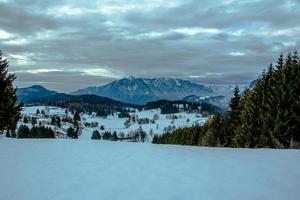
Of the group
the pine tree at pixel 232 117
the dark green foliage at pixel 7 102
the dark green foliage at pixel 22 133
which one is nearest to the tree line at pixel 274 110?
the pine tree at pixel 232 117

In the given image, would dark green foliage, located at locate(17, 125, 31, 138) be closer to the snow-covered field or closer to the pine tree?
the pine tree

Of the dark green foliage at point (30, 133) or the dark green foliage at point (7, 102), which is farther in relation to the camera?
the dark green foliage at point (30, 133)

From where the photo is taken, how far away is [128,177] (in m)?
11.8

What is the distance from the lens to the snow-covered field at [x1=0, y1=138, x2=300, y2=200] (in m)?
9.74

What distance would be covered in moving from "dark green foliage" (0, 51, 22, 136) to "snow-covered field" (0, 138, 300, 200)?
2450 centimetres

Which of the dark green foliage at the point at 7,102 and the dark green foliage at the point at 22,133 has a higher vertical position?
the dark green foliage at the point at 7,102

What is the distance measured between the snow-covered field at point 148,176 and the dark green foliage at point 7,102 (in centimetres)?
2450

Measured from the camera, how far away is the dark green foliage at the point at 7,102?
40.1m

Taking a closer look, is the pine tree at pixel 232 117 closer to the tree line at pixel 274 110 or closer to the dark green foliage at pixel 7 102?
the tree line at pixel 274 110

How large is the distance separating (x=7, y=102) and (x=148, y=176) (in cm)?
3179

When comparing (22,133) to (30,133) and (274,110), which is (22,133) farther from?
(274,110)

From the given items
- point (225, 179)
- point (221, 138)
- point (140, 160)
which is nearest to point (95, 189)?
point (225, 179)

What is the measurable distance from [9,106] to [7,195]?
108 feet

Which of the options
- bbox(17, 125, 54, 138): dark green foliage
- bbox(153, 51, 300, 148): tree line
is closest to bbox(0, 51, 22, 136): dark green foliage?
bbox(153, 51, 300, 148): tree line
